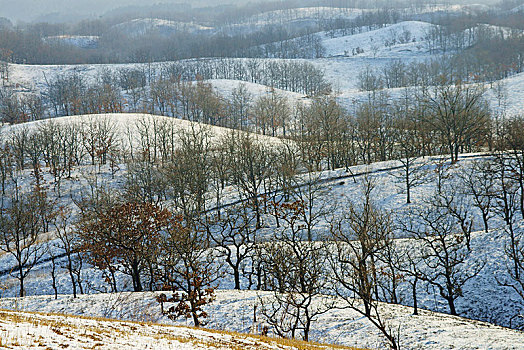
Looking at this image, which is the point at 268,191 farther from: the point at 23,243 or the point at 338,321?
the point at 338,321

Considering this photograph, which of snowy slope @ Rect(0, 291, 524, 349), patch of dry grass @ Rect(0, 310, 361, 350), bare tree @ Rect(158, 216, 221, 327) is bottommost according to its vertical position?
snowy slope @ Rect(0, 291, 524, 349)

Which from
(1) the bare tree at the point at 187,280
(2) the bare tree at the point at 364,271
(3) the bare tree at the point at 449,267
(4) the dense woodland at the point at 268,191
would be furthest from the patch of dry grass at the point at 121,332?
(3) the bare tree at the point at 449,267

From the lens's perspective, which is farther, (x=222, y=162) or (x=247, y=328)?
(x=222, y=162)

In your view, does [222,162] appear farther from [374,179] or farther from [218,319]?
[218,319]

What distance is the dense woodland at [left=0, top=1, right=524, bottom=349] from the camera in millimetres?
29406

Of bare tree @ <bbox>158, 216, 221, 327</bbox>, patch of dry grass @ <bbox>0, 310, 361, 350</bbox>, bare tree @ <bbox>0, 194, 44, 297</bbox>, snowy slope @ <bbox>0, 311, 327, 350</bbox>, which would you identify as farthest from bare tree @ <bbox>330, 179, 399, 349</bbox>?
bare tree @ <bbox>0, 194, 44, 297</bbox>

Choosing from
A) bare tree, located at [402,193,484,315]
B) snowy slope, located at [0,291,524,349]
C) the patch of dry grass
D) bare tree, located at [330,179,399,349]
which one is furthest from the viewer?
bare tree, located at [402,193,484,315]

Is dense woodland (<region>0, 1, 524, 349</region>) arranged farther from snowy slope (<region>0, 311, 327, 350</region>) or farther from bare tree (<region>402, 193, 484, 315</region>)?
snowy slope (<region>0, 311, 327, 350</region>)

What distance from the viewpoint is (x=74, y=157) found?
8756 cm

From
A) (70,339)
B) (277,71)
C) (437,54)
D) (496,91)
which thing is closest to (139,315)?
(70,339)

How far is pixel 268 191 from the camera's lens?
196ft

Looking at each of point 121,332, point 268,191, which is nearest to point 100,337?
point 121,332

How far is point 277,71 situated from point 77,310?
164102mm

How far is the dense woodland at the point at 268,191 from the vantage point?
96.5 feet
